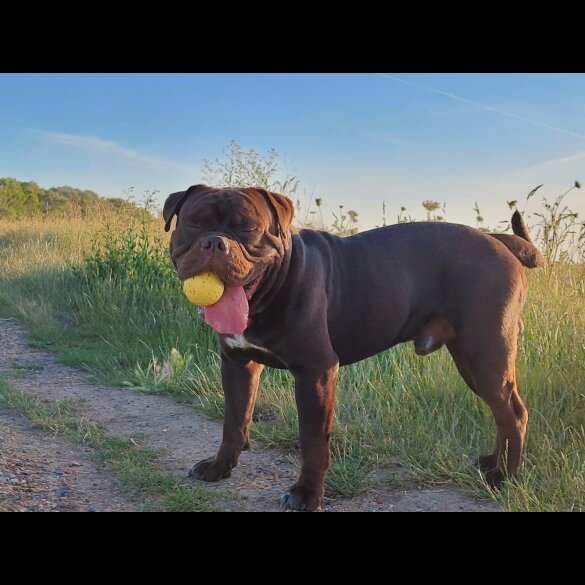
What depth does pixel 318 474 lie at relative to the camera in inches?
133

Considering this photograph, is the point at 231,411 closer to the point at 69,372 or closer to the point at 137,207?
the point at 69,372

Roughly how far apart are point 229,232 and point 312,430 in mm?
1041

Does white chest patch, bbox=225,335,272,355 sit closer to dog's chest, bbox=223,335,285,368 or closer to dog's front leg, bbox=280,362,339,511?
dog's chest, bbox=223,335,285,368

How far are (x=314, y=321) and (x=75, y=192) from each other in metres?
17.5

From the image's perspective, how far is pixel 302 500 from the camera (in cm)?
337

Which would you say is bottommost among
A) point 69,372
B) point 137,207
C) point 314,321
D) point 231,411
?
point 69,372

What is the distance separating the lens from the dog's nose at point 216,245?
294 cm

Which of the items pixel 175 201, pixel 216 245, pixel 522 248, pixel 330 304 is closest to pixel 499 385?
pixel 522 248

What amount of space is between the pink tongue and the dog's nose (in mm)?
236

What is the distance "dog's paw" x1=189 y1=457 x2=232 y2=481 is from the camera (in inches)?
152

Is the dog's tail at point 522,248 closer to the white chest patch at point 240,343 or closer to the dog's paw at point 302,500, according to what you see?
the white chest patch at point 240,343

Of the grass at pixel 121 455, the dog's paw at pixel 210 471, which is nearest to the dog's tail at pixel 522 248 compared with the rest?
the dog's paw at pixel 210 471

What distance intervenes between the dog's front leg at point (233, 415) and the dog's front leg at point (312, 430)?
489 millimetres

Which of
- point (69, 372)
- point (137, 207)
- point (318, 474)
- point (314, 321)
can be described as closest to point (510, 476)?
point (318, 474)
